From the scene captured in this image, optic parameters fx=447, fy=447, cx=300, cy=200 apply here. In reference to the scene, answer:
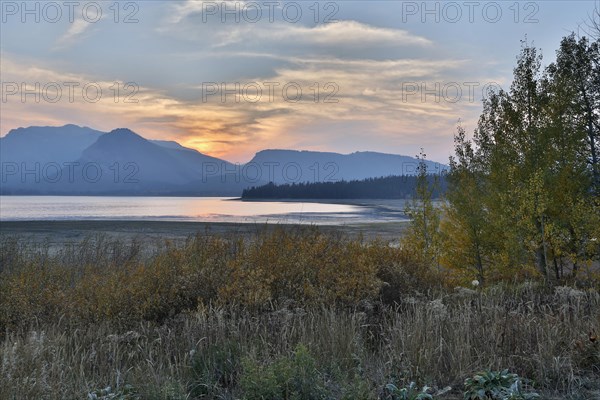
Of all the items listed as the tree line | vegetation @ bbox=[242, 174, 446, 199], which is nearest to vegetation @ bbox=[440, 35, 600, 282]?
the tree line

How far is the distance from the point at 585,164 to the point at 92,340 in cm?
1905

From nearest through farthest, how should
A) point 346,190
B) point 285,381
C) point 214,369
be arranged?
1. point 285,381
2. point 214,369
3. point 346,190

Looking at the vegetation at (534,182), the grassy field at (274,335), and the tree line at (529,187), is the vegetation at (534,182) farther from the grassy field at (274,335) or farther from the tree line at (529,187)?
the grassy field at (274,335)

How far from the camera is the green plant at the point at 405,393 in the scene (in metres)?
4.70

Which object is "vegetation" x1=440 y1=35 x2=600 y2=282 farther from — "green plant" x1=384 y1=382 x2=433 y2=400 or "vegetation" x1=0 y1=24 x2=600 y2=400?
"green plant" x1=384 y1=382 x2=433 y2=400

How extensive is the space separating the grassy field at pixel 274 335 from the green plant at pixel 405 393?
0.03 meters

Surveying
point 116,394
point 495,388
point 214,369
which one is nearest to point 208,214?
point 214,369

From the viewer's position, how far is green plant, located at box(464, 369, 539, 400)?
4.70 m

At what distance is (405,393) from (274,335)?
273 cm

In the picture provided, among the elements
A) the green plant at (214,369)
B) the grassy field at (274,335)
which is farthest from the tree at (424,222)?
the green plant at (214,369)

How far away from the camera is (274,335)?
704cm

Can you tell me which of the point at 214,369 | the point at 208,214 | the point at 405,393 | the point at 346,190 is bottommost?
the point at 208,214

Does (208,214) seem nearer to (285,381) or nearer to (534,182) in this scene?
(534,182)

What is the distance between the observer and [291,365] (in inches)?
216
